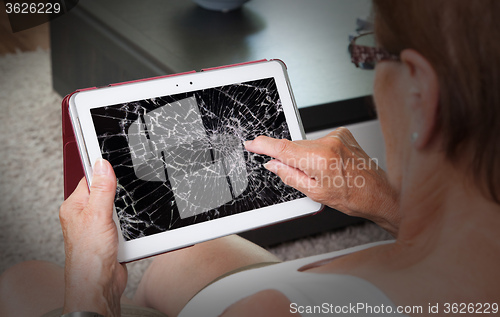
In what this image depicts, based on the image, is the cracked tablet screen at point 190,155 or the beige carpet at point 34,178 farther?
the beige carpet at point 34,178

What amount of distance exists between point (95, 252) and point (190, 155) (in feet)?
0.49

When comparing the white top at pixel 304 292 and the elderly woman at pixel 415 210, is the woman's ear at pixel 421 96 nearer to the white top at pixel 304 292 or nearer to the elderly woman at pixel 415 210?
the elderly woman at pixel 415 210

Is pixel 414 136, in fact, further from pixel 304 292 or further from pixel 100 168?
pixel 100 168

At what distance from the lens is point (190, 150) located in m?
0.52

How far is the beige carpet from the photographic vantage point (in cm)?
90

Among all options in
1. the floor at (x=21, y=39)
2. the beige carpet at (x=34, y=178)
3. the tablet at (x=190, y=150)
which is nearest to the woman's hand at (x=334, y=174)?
the tablet at (x=190, y=150)

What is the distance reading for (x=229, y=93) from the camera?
52 cm

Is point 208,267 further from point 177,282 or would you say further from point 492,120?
point 492,120

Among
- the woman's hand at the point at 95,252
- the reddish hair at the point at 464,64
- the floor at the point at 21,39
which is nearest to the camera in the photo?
the reddish hair at the point at 464,64

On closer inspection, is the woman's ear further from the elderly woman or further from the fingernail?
the fingernail

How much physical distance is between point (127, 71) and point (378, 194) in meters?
0.71

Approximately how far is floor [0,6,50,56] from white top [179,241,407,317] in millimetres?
657

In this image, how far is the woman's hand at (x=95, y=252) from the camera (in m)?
0.45

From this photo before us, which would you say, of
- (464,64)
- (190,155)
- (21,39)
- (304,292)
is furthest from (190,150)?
(21,39)
